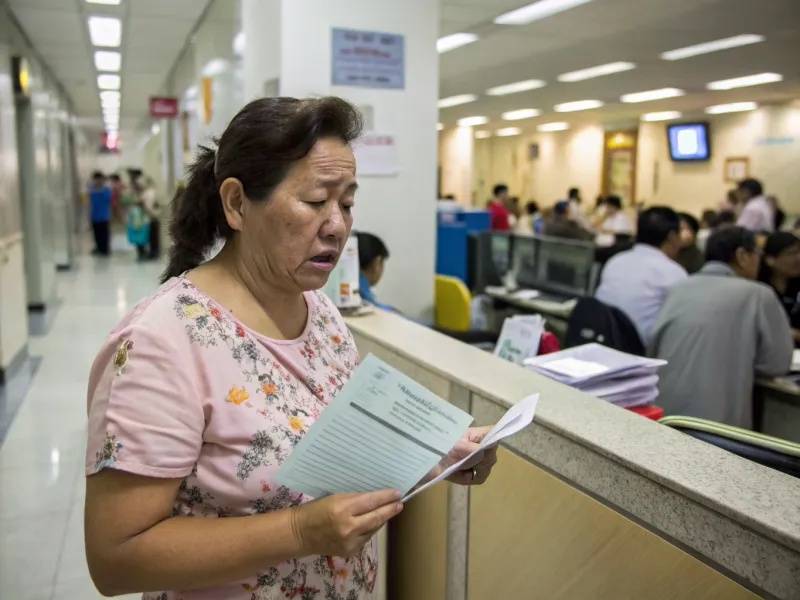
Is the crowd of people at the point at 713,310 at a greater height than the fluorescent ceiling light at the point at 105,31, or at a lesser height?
lesser

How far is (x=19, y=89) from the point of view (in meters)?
6.69

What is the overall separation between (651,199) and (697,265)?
965 cm

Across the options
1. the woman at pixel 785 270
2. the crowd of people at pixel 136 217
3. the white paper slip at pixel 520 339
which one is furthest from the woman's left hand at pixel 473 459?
the crowd of people at pixel 136 217

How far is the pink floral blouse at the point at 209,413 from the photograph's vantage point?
0.89m

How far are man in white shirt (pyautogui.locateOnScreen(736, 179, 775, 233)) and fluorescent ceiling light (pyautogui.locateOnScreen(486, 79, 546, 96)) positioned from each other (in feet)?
10.0

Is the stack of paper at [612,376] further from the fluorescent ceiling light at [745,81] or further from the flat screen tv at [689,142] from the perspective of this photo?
the flat screen tv at [689,142]

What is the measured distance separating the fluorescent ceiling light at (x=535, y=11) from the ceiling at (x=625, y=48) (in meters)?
0.10

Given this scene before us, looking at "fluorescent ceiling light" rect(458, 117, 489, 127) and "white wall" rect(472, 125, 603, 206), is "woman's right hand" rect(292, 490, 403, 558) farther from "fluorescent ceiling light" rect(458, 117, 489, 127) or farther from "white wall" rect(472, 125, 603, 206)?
"white wall" rect(472, 125, 603, 206)

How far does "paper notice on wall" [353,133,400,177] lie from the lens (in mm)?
3479

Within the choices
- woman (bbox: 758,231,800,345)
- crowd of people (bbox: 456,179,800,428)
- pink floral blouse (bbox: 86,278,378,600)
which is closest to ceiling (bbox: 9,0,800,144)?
woman (bbox: 758,231,800,345)

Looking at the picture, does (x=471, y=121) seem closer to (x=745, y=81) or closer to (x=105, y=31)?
(x=745, y=81)

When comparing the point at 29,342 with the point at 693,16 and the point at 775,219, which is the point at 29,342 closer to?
the point at 693,16

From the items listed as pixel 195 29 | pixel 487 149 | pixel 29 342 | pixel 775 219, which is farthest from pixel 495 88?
pixel 487 149

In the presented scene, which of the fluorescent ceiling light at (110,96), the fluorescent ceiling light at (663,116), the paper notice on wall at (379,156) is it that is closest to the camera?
the paper notice on wall at (379,156)
